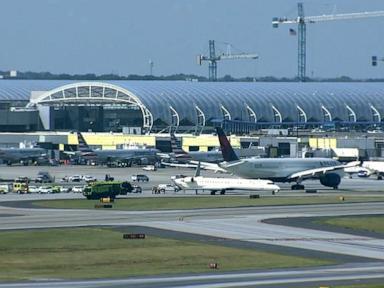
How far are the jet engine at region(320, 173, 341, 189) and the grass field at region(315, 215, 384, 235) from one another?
38409 millimetres

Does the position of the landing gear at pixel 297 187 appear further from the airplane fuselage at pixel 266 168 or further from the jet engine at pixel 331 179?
the jet engine at pixel 331 179

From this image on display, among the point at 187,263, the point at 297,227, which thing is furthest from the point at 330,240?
the point at 187,263

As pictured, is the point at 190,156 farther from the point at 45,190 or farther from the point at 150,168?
the point at 45,190

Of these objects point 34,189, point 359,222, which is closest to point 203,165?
point 34,189

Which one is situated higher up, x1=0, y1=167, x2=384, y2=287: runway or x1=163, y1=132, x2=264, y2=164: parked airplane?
x1=163, y1=132, x2=264, y2=164: parked airplane

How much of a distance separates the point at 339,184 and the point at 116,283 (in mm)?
85475

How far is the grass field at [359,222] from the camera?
97250 millimetres

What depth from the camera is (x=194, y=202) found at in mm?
122562

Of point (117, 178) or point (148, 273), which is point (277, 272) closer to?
point (148, 273)

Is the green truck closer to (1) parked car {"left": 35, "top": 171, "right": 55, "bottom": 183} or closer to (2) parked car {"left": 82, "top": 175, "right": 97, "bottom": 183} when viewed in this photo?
(2) parked car {"left": 82, "top": 175, "right": 97, "bottom": 183}

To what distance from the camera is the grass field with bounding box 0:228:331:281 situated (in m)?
72.7

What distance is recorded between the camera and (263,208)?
115438 millimetres

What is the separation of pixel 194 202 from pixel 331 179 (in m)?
27.0

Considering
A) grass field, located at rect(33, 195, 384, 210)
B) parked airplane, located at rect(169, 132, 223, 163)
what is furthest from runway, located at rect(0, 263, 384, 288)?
parked airplane, located at rect(169, 132, 223, 163)
